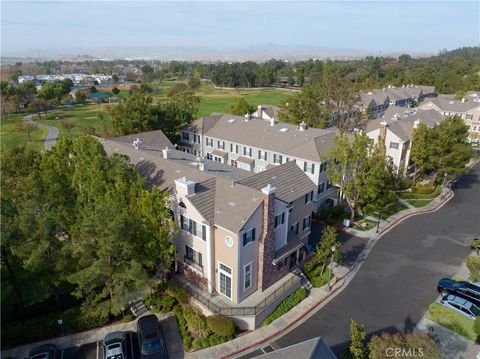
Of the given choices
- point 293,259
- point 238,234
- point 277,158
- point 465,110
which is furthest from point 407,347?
point 465,110

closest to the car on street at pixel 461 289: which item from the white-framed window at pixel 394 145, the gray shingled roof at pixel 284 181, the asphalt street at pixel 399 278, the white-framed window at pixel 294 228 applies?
the asphalt street at pixel 399 278

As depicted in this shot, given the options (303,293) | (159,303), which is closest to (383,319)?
(303,293)

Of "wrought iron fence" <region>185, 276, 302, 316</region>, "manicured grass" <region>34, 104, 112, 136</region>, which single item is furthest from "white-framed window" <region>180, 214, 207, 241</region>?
"manicured grass" <region>34, 104, 112, 136</region>

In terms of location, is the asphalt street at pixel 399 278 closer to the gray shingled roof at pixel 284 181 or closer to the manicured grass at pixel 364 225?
the manicured grass at pixel 364 225

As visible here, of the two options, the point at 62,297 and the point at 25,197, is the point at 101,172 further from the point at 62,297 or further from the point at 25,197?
the point at 62,297

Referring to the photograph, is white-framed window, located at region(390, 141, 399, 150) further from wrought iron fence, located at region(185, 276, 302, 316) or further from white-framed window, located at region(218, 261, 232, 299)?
white-framed window, located at region(218, 261, 232, 299)
